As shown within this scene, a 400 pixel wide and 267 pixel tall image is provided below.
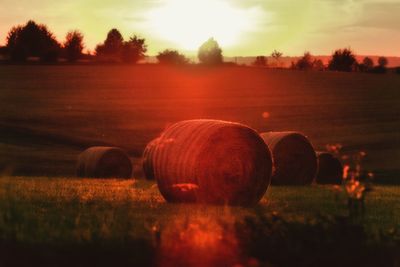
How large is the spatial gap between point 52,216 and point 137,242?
136 inches

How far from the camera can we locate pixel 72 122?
54906 millimetres

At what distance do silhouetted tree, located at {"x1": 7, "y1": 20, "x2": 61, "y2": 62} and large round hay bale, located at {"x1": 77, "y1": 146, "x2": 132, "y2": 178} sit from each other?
60.4 metres

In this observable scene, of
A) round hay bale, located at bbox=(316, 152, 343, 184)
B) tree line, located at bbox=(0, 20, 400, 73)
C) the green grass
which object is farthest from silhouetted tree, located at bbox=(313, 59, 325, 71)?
the green grass

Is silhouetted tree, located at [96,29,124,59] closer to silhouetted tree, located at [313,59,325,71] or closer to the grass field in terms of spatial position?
the grass field

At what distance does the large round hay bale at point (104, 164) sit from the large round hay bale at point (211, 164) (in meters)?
12.5

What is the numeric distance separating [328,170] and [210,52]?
7542 centimetres

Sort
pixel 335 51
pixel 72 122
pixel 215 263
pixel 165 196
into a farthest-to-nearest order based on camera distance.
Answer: pixel 335 51 < pixel 72 122 < pixel 165 196 < pixel 215 263

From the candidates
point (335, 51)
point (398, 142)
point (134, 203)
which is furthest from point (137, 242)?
point (335, 51)

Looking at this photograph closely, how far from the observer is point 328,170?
29484mm

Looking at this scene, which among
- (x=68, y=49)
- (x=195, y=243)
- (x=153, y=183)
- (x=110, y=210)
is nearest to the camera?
(x=195, y=243)

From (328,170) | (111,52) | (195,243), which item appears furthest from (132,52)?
(195,243)

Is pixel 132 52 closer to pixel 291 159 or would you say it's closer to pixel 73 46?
pixel 73 46

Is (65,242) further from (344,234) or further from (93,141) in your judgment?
(93,141)

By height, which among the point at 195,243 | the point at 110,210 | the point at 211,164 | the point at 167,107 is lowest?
the point at 167,107
